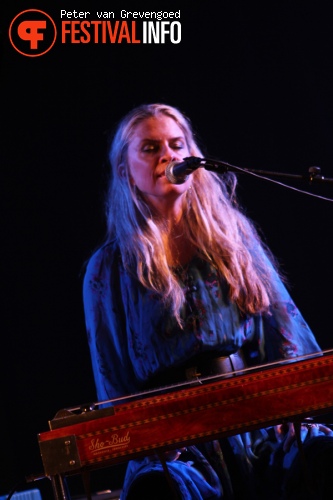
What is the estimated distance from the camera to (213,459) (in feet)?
9.63

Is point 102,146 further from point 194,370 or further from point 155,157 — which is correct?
point 194,370

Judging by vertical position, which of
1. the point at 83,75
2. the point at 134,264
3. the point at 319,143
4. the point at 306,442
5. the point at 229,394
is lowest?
the point at 306,442

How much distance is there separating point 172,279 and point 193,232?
25cm

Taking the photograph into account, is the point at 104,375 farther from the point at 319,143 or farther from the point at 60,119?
the point at 319,143

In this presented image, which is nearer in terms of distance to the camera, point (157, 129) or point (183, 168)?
point (183, 168)

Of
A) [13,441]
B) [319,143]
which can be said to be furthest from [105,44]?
[13,441]

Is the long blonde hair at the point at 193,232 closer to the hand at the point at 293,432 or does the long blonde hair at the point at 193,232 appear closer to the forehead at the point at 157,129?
the forehead at the point at 157,129

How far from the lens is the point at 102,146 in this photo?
3.32 m

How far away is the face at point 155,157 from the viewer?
10.8ft

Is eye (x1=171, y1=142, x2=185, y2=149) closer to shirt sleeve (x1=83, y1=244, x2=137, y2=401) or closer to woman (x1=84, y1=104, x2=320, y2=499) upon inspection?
woman (x1=84, y1=104, x2=320, y2=499)

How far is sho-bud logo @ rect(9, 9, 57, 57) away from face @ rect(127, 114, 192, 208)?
561 millimetres

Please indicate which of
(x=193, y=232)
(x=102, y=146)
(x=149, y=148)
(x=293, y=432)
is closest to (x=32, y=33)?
(x=102, y=146)

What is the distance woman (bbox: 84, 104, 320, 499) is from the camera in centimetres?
313

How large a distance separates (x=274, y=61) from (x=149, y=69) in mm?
612
